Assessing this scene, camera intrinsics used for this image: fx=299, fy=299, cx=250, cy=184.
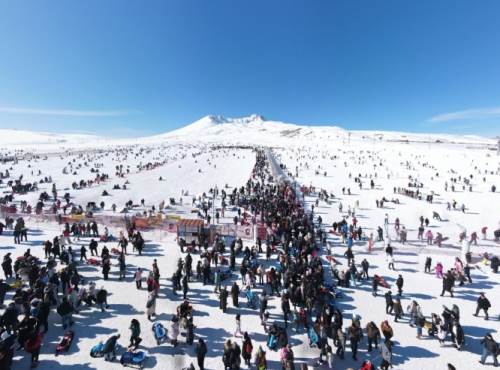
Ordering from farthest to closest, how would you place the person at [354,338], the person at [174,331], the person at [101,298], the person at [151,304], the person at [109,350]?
1. the person at [101,298]
2. the person at [151,304]
3. the person at [174,331]
4. the person at [354,338]
5. the person at [109,350]

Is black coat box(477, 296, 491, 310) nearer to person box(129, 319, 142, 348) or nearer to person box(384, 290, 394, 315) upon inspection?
person box(384, 290, 394, 315)

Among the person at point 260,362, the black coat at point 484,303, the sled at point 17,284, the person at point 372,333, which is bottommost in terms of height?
the person at point 260,362

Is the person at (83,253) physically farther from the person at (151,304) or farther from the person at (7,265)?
the person at (151,304)

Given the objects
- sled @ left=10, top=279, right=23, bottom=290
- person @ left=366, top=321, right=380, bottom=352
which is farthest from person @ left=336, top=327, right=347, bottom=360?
sled @ left=10, top=279, right=23, bottom=290

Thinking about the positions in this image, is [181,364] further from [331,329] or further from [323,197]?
[323,197]

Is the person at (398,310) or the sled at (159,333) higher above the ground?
the person at (398,310)

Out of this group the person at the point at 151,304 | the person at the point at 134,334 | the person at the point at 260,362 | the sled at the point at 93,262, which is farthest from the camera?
the sled at the point at 93,262

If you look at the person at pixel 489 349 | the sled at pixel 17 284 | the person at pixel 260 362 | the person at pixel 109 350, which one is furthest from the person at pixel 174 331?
the person at pixel 489 349
